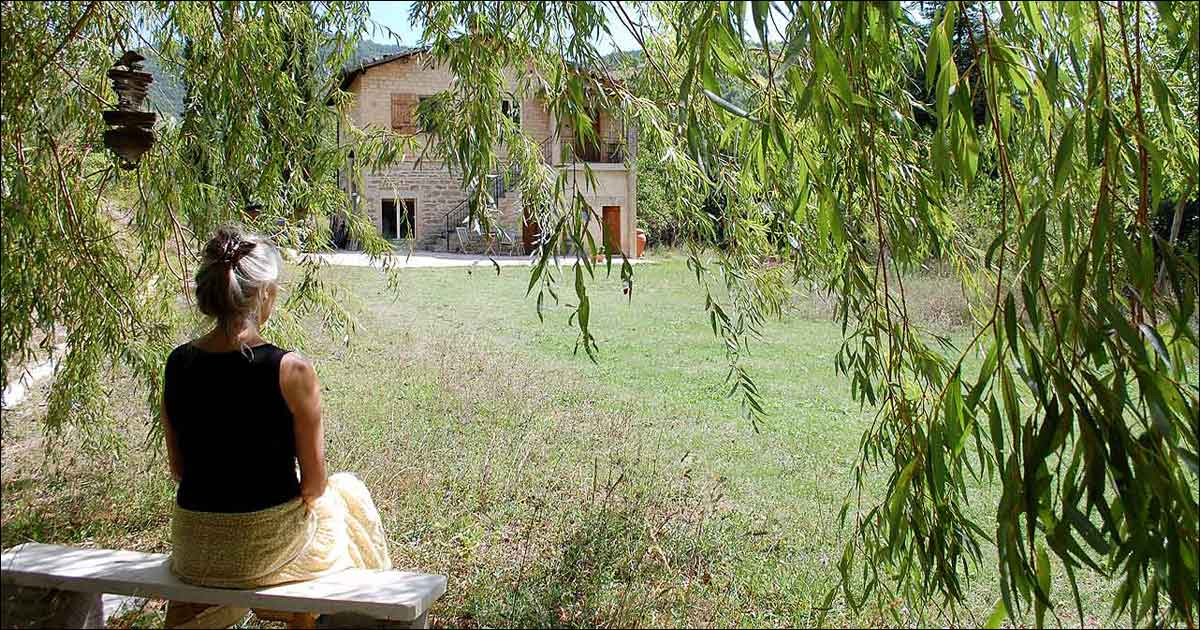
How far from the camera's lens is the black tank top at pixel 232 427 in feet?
8.95

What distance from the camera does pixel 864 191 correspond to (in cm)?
252

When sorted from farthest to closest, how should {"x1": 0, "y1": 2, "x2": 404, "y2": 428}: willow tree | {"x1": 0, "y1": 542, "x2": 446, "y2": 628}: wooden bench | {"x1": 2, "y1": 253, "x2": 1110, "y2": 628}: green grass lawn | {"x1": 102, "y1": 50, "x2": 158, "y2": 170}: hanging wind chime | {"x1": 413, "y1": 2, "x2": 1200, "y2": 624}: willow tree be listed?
{"x1": 2, "y1": 253, "x2": 1110, "y2": 628}: green grass lawn < {"x1": 102, "y1": 50, "x2": 158, "y2": 170}: hanging wind chime < {"x1": 0, "y1": 2, "x2": 404, "y2": 428}: willow tree < {"x1": 0, "y1": 542, "x2": 446, "y2": 628}: wooden bench < {"x1": 413, "y1": 2, "x2": 1200, "y2": 624}: willow tree

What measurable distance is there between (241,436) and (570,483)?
2.47 m

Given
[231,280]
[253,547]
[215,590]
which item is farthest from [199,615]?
[231,280]

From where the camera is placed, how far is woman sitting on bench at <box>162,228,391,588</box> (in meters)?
2.73

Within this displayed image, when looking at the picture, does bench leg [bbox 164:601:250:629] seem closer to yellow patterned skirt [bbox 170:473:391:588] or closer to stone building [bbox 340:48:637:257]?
yellow patterned skirt [bbox 170:473:391:588]

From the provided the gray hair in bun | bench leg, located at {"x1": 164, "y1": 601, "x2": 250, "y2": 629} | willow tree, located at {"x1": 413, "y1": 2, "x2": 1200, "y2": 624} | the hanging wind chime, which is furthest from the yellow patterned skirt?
the hanging wind chime

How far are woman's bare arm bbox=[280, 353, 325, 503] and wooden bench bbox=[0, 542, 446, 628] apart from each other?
11.4 inches

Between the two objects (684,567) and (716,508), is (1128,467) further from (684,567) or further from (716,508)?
(716,508)

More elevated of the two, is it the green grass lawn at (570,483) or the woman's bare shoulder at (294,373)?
the woman's bare shoulder at (294,373)

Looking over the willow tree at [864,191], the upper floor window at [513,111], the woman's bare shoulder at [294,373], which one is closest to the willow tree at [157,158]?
the willow tree at [864,191]

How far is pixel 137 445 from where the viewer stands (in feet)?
17.3

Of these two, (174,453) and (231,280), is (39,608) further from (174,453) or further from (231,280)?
(231,280)

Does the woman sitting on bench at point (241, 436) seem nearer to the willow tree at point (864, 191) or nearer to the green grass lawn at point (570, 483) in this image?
the willow tree at point (864, 191)
